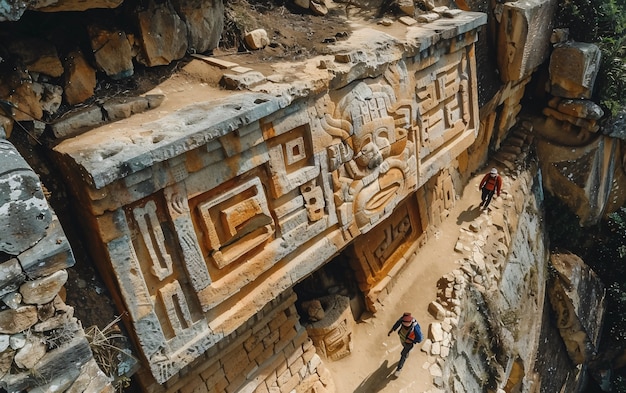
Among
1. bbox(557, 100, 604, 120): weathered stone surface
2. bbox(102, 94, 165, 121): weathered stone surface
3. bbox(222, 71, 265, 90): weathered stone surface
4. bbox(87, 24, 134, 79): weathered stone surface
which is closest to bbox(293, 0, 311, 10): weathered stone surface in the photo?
bbox(222, 71, 265, 90): weathered stone surface

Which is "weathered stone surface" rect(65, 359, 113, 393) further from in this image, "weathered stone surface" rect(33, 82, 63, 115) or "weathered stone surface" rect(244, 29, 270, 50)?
"weathered stone surface" rect(244, 29, 270, 50)

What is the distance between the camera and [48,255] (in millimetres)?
2629

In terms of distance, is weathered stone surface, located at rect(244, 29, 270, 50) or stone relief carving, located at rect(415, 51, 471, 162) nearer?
weathered stone surface, located at rect(244, 29, 270, 50)

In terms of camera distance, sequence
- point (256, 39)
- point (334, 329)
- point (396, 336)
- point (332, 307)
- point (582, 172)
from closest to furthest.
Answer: point (256, 39) → point (334, 329) → point (332, 307) → point (396, 336) → point (582, 172)

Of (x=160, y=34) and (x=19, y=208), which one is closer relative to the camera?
(x=19, y=208)

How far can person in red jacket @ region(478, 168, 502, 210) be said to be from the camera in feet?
25.6

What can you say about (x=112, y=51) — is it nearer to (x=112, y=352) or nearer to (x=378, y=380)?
(x=112, y=352)

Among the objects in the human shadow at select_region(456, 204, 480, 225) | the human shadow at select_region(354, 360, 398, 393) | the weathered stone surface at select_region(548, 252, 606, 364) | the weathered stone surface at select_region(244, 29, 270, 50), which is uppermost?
the weathered stone surface at select_region(244, 29, 270, 50)

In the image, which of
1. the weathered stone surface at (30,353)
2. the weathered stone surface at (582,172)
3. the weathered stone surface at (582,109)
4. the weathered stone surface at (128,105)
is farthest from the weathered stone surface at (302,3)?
the weathered stone surface at (582,172)

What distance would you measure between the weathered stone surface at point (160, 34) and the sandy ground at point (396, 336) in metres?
4.12

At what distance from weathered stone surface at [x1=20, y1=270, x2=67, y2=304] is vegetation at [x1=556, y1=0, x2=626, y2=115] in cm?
936

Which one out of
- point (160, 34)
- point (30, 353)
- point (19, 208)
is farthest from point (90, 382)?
point (160, 34)

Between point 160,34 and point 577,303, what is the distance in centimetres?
920

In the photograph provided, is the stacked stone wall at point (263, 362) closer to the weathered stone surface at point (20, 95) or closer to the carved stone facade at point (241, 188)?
the carved stone facade at point (241, 188)
